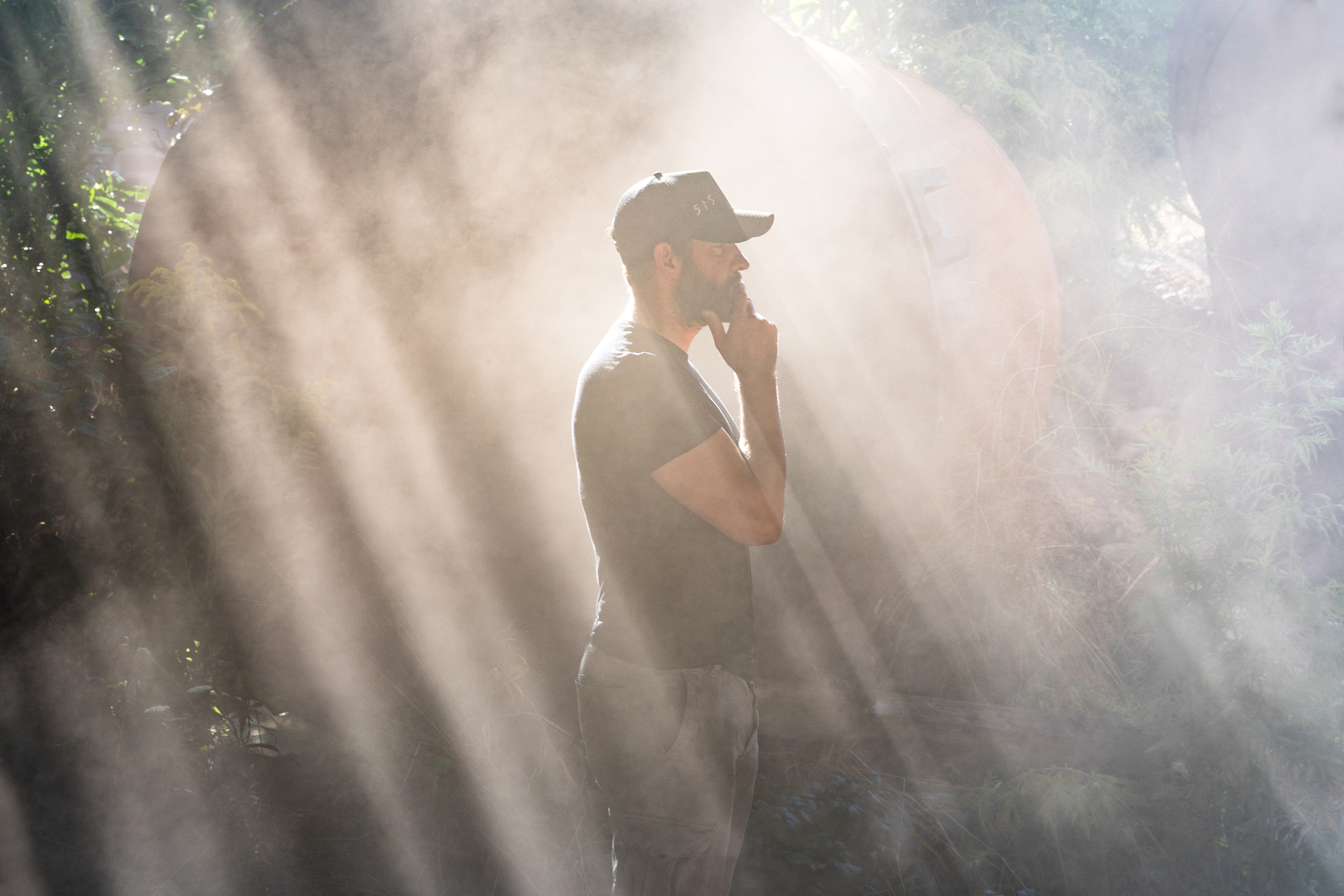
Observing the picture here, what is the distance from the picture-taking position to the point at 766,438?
157cm

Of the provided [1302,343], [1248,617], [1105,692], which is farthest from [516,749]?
[1302,343]

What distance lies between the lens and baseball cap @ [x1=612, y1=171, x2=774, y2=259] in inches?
65.6

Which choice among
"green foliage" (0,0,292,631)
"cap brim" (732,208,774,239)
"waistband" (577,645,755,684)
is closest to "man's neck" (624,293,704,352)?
"cap brim" (732,208,774,239)

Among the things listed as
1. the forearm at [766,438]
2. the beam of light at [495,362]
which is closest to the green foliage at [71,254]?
the beam of light at [495,362]

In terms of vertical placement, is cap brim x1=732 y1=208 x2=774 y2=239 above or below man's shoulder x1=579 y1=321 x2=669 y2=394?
above

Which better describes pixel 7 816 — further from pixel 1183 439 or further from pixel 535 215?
pixel 1183 439

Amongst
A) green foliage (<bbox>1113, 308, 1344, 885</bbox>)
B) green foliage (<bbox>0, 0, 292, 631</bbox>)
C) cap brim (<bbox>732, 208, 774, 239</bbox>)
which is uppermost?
green foliage (<bbox>0, 0, 292, 631</bbox>)

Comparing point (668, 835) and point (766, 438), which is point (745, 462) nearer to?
point (766, 438)

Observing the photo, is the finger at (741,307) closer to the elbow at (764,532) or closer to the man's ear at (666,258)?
the man's ear at (666,258)

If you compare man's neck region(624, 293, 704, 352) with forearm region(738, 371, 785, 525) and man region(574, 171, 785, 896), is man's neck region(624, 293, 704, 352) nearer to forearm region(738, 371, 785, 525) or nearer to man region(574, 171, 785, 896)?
man region(574, 171, 785, 896)

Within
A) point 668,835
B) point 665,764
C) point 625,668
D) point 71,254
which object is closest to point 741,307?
point 625,668

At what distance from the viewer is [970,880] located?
8.19 feet

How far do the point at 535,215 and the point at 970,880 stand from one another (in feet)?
8.19

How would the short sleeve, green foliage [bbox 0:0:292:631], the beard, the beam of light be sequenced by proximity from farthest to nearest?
green foliage [bbox 0:0:292:631]
the beam of light
the beard
the short sleeve
